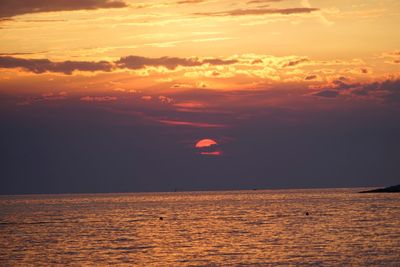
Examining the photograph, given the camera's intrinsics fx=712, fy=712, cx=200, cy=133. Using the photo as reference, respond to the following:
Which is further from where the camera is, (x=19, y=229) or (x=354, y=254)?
(x=19, y=229)

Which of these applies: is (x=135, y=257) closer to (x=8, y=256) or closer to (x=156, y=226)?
(x=8, y=256)

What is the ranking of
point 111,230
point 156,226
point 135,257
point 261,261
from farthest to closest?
point 156,226, point 111,230, point 135,257, point 261,261

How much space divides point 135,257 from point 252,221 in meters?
50.3

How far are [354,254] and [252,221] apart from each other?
50.7 m

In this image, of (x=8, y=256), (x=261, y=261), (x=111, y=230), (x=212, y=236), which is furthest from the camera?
(x=111, y=230)

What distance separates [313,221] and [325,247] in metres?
39.8

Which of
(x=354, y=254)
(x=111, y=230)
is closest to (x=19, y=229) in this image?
(x=111, y=230)

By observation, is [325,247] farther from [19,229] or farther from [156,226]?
[19,229]

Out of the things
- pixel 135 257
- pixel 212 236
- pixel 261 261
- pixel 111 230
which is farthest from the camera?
pixel 111 230

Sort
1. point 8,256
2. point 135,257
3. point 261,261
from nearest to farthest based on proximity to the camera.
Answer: point 261,261
point 135,257
point 8,256

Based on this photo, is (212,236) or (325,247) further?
(212,236)

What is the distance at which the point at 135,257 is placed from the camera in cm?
6450

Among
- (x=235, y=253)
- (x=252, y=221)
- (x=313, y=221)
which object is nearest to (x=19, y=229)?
(x=252, y=221)

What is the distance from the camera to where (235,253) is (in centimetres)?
6544
